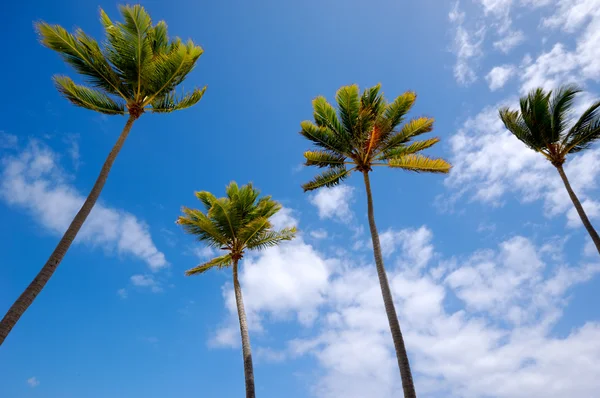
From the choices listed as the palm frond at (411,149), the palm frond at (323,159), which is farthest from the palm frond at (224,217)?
the palm frond at (411,149)

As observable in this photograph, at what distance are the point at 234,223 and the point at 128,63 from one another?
879 centimetres

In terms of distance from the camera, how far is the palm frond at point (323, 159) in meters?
17.2

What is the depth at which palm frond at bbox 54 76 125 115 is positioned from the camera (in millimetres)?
12164

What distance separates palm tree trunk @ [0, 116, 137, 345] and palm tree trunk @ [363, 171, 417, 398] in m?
9.66

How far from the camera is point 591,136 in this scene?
53.5 ft

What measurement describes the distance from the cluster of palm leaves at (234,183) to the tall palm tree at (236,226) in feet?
0.17

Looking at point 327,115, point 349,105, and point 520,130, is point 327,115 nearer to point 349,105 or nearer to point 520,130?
point 349,105

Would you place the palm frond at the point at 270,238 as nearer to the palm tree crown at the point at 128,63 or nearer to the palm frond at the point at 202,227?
the palm frond at the point at 202,227

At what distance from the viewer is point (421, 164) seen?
16141 mm

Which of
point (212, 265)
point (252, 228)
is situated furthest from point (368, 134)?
point (212, 265)

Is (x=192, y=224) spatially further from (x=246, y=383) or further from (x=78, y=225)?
(x=78, y=225)

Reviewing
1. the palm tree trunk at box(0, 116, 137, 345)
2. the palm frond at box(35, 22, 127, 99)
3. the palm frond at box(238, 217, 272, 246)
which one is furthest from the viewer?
the palm frond at box(238, 217, 272, 246)

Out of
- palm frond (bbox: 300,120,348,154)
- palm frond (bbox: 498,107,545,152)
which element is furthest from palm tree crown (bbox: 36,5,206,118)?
palm frond (bbox: 498,107,545,152)

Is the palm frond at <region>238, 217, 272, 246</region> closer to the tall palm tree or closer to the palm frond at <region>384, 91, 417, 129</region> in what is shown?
the tall palm tree
